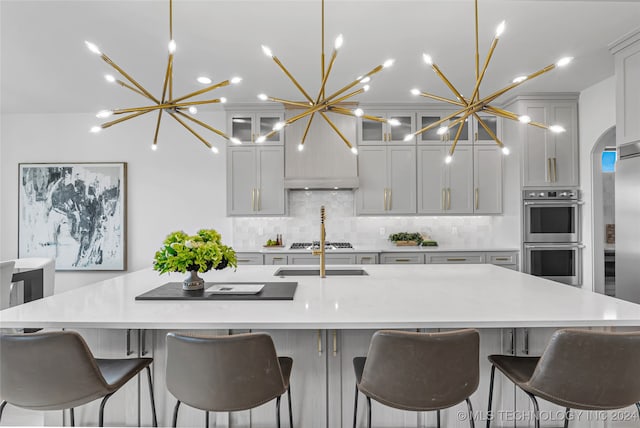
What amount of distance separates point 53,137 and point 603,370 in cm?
585

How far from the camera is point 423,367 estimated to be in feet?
4.31

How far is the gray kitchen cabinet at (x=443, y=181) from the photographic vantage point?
177 inches

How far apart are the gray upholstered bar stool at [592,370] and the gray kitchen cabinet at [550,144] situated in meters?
3.27

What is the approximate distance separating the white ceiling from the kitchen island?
5.83 ft

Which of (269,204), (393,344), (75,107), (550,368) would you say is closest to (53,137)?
(75,107)

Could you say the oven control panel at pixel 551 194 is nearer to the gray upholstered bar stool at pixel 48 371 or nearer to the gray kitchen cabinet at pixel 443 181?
the gray kitchen cabinet at pixel 443 181

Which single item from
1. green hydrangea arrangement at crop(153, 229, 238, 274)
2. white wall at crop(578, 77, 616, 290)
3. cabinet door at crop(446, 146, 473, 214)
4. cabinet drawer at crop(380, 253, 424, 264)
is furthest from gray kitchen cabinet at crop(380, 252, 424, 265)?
green hydrangea arrangement at crop(153, 229, 238, 274)

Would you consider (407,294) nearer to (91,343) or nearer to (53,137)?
(91,343)

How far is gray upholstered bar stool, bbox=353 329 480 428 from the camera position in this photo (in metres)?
1.31

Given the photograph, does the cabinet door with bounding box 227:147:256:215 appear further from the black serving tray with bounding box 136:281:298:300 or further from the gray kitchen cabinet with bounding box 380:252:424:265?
the black serving tray with bounding box 136:281:298:300

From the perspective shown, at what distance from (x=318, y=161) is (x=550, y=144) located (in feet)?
8.54

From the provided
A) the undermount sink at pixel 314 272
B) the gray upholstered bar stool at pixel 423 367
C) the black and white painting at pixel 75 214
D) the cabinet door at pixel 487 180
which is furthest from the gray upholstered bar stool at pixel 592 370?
the black and white painting at pixel 75 214

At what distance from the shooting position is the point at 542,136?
4.21 m

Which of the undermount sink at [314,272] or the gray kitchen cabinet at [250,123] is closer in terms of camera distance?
the undermount sink at [314,272]
